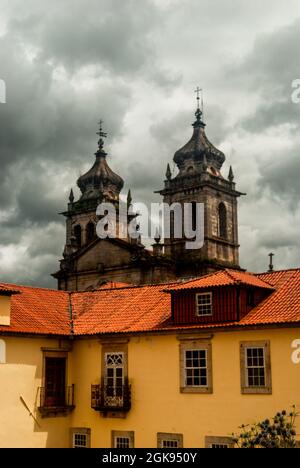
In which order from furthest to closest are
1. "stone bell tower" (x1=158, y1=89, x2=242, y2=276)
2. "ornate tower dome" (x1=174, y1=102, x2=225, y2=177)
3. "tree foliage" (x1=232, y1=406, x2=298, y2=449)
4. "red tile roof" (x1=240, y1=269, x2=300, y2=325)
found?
"ornate tower dome" (x1=174, y1=102, x2=225, y2=177) → "stone bell tower" (x1=158, y1=89, x2=242, y2=276) → "red tile roof" (x1=240, y1=269, x2=300, y2=325) → "tree foliage" (x1=232, y1=406, x2=298, y2=449)

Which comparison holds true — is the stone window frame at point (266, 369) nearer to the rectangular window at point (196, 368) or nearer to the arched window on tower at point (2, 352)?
the rectangular window at point (196, 368)

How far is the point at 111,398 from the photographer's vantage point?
96.2ft

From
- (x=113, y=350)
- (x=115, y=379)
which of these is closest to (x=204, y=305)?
(x=113, y=350)

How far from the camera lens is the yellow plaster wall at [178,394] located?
25.6m

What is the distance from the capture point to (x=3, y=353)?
2852 centimetres

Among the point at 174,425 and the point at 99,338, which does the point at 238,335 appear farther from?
the point at 99,338

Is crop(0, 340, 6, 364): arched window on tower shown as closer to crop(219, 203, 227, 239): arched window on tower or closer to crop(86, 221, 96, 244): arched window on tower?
crop(86, 221, 96, 244): arched window on tower

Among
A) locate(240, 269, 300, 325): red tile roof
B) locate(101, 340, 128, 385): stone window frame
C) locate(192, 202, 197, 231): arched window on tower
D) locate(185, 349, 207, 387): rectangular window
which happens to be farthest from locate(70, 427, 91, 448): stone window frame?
locate(192, 202, 197, 231): arched window on tower

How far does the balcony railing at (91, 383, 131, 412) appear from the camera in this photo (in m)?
28.9

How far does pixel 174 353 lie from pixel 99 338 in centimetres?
381

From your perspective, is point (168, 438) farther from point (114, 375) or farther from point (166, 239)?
point (166, 239)

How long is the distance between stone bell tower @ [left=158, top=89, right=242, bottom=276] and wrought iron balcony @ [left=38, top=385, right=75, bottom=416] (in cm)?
2761

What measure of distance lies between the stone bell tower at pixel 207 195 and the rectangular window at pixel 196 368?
29835 mm

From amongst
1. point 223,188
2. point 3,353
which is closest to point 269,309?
point 3,353
